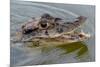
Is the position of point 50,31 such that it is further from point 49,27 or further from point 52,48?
point 52,48

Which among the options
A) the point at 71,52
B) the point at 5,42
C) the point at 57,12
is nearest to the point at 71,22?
the point at 57,12

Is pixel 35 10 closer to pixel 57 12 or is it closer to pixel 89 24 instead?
pixel 57 12

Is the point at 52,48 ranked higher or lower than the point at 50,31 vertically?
lower

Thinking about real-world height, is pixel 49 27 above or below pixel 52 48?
above

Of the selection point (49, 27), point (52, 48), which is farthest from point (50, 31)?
point (52, 48)
